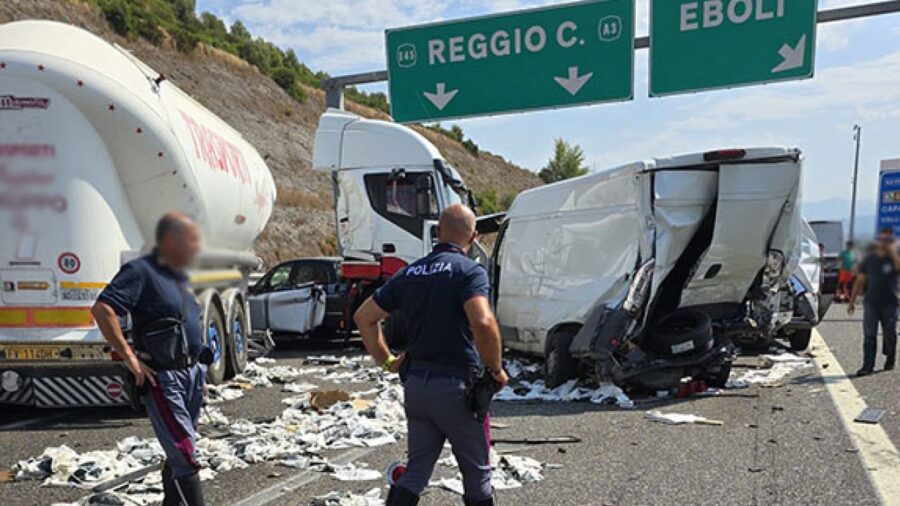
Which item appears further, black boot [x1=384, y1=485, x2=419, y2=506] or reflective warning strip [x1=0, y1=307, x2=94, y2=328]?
reflective warning strip [x1=0, y1=307, x2=94, y2=328]

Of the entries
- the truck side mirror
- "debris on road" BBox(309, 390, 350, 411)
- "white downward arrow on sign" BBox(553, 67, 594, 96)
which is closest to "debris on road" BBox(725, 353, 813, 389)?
"debris on road" BBox(309, 390, 350, 411)

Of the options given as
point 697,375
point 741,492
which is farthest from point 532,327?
point 741,492

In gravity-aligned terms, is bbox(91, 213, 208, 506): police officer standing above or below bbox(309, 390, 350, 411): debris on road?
above

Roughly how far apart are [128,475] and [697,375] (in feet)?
19.2

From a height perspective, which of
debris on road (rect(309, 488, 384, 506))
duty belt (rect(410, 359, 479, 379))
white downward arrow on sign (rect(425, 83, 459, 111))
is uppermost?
white downward arrow on sign (rect(425, 83, 459, 111))

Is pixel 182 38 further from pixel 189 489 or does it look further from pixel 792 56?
pixel 792 56

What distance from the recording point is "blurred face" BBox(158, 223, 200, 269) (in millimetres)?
854

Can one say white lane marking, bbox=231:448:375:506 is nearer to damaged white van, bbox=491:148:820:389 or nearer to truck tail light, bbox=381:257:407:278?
damaged white van, bbox=491:148:820:389

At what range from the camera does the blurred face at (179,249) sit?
0.85 metres

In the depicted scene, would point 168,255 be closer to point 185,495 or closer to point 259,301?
point 185,495

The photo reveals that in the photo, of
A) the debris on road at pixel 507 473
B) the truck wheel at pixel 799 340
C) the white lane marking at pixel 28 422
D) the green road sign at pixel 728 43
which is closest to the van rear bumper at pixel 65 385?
the white lane marking at pixel 28 422

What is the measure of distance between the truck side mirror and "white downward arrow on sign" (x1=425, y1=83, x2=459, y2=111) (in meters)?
1.26

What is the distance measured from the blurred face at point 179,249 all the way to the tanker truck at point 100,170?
13 millimetres

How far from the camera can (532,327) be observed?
361 inches
